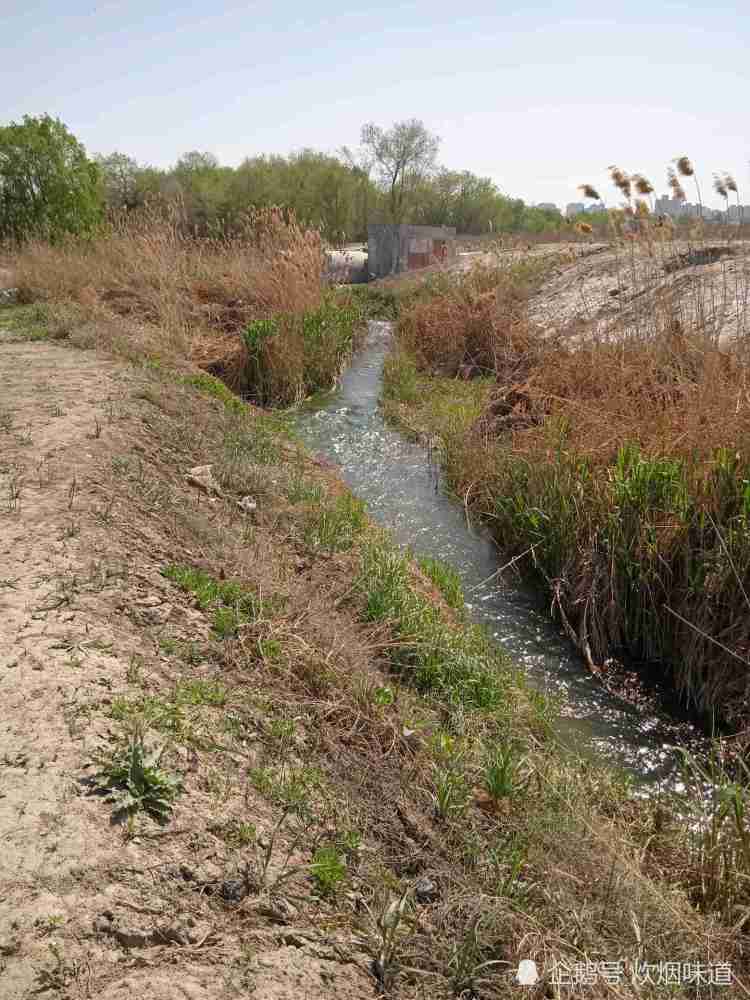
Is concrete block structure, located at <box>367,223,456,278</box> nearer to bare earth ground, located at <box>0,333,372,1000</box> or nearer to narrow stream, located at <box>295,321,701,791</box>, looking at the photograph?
narrow stream, located at <box>295,321,701,791</box>

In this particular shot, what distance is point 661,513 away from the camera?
440 cm

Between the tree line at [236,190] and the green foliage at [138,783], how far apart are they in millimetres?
11001

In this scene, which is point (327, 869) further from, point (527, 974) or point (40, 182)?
point (40, 182)

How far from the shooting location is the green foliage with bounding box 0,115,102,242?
13.8m

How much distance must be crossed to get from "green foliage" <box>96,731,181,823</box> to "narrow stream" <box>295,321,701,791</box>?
89.2 inches

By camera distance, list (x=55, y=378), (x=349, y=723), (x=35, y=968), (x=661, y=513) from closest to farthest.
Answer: (x=35, y=968)
(x=349, y=723)
(x=661, y=513)
(x=55, y=378)

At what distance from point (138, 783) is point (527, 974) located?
3.99ft

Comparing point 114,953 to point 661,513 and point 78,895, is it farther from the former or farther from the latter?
point 661,513

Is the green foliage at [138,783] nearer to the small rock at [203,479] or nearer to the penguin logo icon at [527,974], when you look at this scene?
the penguin logo icon at [527,974]

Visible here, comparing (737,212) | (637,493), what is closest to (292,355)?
(737,212)

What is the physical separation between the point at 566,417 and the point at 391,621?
275 cm

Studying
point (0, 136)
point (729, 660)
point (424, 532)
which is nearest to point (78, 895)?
point (729, 660)

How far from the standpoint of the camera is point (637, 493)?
4.52 metres

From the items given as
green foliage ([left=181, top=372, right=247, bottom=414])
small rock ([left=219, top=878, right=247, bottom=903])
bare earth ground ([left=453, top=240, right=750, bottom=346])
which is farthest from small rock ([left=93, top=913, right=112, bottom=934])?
green foliage ([left=181, top=372, right=247, bottom=414])
